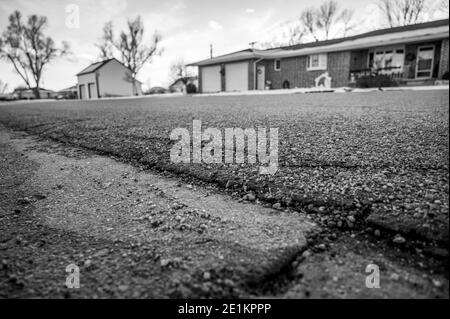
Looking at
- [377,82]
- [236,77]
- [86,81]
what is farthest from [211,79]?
[86,81]

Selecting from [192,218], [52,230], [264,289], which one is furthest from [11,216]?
[264,289]

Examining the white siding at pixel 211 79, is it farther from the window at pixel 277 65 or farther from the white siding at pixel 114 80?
the white siding at pixel 114 80

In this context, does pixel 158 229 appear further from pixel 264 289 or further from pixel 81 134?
pixel 81 134

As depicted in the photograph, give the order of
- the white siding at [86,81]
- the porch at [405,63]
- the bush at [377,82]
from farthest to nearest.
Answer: the white siding at [86,81] → the porch at [405,63] → the bush at [377,82]

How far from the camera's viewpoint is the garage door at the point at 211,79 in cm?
2516

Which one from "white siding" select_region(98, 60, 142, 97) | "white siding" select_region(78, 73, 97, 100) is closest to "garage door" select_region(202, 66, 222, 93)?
"white siding" select_region(98, 60, 142, 97)

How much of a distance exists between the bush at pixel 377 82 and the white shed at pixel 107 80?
3200cm

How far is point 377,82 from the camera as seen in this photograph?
14.0m

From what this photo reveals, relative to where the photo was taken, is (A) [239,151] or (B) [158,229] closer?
(B) [158,229]

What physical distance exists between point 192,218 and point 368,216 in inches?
33.0

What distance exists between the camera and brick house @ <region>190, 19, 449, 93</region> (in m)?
16.1

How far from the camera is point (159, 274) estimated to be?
1.08m

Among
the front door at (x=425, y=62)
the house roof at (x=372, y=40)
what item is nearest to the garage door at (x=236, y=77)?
the house roof at (x=372, y=40)
